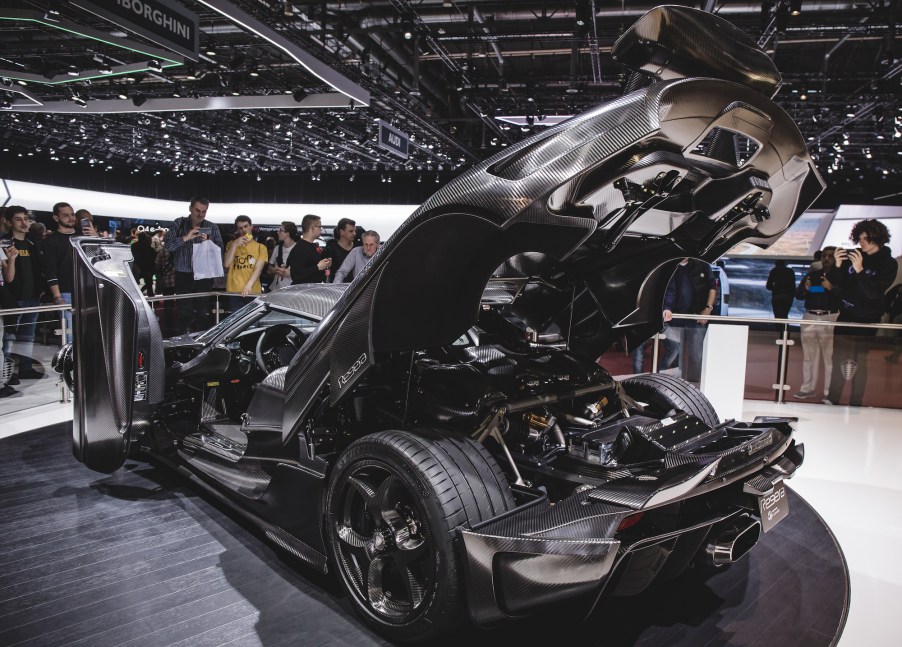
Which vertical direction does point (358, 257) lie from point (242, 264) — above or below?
above

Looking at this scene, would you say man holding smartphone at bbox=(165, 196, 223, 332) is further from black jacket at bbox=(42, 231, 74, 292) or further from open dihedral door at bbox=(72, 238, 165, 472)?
open dihedral door at bbox=(72, 238, 165, 472)

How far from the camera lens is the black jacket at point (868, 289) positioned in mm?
6438

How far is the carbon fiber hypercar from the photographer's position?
1880mm

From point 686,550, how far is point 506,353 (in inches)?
49.7

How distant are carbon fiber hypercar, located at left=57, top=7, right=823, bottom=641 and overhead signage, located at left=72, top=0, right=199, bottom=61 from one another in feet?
10.3

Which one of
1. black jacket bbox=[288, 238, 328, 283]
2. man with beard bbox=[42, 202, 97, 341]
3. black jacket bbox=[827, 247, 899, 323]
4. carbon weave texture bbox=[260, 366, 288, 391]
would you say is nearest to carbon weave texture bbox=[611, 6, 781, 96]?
carbon weave texture bbox=[260, 366, 288, 391]

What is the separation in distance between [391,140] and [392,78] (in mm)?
1271

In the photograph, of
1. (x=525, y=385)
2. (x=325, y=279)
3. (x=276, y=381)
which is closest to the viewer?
(x=525, y=385)

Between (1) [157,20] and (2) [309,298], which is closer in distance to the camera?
(2) [309,298]

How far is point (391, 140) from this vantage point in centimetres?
1341

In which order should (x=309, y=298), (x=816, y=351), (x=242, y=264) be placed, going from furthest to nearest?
(x=242, y=264)
(x=816, y=351)
(x=309, y=298)

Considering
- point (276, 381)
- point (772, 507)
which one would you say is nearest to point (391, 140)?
point (276, 381)

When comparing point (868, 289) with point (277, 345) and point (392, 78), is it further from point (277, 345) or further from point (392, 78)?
point (392, 78)

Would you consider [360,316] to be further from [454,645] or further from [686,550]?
[686,550]
